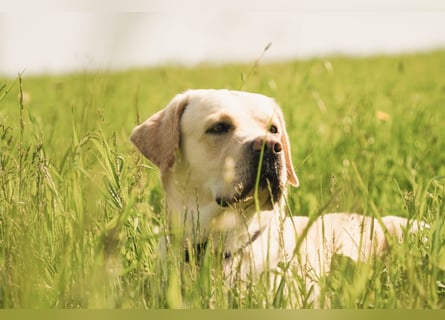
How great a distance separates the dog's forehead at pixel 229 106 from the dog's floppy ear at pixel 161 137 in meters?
0.08

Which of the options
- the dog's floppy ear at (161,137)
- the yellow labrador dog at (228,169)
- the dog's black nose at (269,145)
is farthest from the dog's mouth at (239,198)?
the dog's floppy ear at (161,137)

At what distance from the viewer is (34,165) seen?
3373 mm

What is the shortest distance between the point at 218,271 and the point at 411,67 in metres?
8.50

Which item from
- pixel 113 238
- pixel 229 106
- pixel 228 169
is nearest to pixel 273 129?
pixel 229 106

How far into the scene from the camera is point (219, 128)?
3.84 metres

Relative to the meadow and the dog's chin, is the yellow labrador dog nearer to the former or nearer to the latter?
the dog's chin

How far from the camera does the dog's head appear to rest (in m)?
3.50

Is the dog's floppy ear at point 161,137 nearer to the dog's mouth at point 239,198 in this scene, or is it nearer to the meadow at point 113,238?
the meadow at point 113,238

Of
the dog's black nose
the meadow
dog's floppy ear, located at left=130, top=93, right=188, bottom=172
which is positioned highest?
dog's floppy ear, located at left=130, top=93, right=188, bottom=172

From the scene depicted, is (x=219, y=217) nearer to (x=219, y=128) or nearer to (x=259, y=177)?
(x=259, y=177)

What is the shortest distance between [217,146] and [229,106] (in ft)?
0.77

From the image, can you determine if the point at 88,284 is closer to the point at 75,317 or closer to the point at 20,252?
the point at 75,317

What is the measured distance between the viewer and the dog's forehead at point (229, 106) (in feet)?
12.7

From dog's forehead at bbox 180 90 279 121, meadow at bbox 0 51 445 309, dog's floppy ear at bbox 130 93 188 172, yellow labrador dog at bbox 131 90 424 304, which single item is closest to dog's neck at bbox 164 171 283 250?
yellow labrador dog at bbox 131 90 424 304
